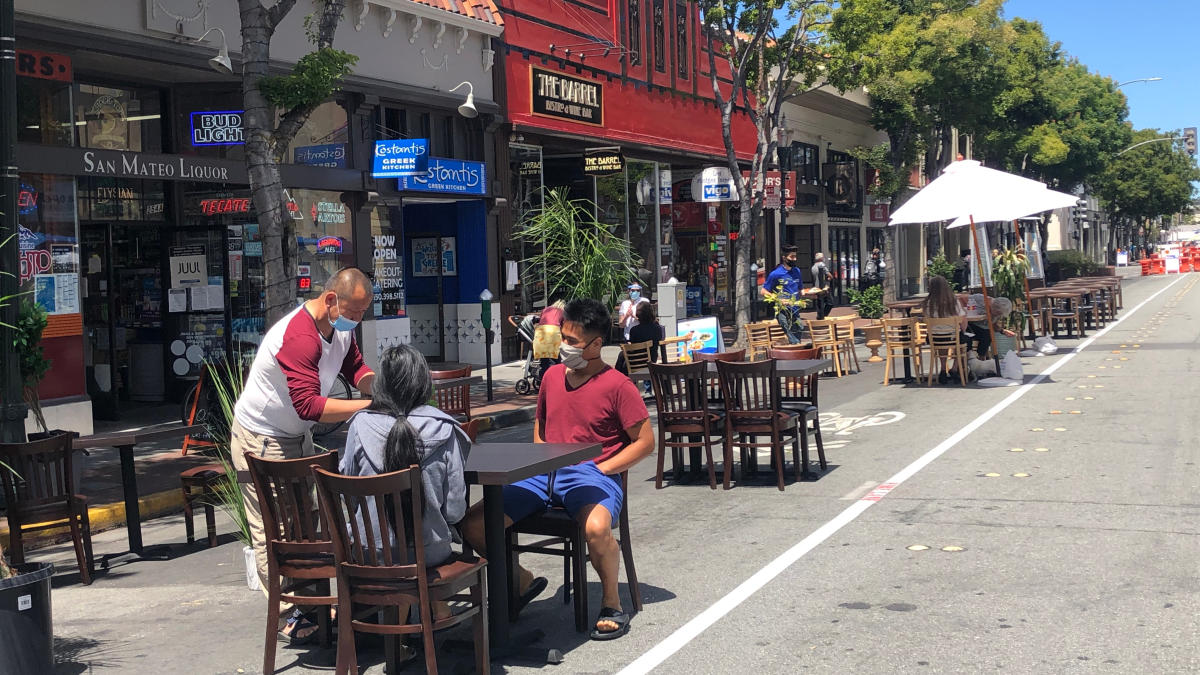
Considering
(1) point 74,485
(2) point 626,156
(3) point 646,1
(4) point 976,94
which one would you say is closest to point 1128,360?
(2) point 626,156

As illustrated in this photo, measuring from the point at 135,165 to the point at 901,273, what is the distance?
136 feet

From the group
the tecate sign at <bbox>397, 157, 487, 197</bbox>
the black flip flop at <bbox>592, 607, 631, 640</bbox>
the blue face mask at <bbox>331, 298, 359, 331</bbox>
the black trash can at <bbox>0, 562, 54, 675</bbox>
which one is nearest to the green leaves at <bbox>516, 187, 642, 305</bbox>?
the tecate sign at <bbox>397, 157, 487, 197</bbox>

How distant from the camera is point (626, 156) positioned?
1029 inches

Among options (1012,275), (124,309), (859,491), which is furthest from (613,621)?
(1012,275)

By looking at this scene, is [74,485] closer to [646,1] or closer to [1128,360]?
[1128,360]

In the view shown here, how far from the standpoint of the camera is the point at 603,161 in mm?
23516

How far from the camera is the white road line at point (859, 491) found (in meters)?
8.87

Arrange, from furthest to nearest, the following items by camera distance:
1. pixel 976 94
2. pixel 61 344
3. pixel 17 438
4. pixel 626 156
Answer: pixel 976 94, pixel 626 156, pixel 61 344, pixel 17 438

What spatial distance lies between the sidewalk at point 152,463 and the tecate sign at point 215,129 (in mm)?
3540

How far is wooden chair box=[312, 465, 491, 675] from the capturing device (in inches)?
185

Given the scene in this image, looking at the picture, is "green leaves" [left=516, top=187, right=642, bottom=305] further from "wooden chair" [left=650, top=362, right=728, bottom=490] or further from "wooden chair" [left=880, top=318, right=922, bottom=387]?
"wooden chair" [left=650, top=362, right=728, bottom=490]

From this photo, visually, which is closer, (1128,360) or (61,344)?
(61,344)

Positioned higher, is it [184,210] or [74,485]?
[184,210]

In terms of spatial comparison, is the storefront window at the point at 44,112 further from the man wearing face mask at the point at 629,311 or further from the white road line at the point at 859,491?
the white road line at the point at 859,491
